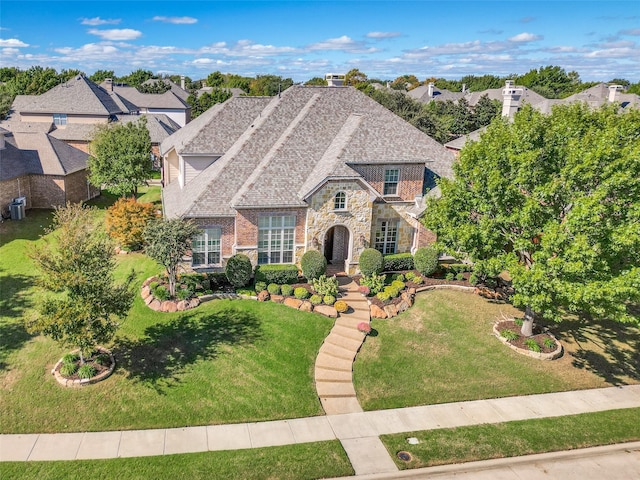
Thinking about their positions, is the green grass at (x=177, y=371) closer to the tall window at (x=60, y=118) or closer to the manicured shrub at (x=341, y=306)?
the manicured shrub at (x=341, y=306)

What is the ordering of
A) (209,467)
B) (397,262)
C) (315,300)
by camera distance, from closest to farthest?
(209,467) < (315,300) < (397,262)

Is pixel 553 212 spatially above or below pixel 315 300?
above

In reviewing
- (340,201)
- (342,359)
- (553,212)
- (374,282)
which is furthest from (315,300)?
(553,212)

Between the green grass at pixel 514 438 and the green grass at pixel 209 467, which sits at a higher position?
the green grass at pixel 209 467

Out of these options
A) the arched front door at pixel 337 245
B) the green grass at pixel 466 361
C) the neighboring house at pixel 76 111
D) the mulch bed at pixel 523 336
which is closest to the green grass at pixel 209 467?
the green grass at pixel 466 361

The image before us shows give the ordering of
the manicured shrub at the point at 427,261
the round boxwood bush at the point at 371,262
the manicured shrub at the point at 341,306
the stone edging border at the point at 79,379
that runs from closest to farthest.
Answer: the stone edging border at the point at 79,379
the manicured shrub at the point at 341,306
the round boxwood bush at the point at 371,262
the manicured shrub at the point at 427,261

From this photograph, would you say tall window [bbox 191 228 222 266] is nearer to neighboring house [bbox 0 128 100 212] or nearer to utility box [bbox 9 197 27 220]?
utility box [bbox 9 197 27 220]

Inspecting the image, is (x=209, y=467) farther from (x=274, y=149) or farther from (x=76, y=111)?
(x=76, y=111)
